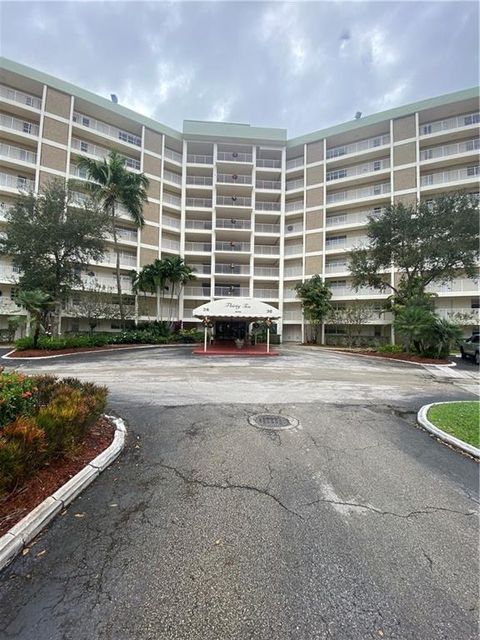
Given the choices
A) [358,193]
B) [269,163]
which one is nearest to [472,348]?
[358,193]

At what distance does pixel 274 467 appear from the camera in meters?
4.16

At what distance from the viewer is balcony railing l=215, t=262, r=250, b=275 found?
1336 inches

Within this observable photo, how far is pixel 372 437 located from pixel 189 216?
34.4 meters

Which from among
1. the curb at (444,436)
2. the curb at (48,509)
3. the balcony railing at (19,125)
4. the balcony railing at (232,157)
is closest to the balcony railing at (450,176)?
the balcony railing at (232,157)

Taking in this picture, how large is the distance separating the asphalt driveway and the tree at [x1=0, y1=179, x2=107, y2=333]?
65.1 ft

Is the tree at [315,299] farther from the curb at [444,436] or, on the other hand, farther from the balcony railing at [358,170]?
the curb at [444,436]

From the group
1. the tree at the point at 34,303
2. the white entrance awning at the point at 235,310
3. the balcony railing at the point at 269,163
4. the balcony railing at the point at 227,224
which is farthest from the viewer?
the balcony railing at the point at 269,163

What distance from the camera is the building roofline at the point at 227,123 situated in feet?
87.3

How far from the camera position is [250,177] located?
1364 inches

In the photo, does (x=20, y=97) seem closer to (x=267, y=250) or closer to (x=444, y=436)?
(x=267, y=250)

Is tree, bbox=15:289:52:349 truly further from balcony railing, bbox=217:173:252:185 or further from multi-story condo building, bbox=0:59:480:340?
balcony railing, bbox=217:173:252:185

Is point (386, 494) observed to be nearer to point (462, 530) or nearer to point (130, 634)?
point (462, 530)

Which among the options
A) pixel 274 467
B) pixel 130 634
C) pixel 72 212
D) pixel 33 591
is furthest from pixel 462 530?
pixel 72 212

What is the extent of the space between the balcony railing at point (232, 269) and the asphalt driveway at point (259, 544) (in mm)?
29305
